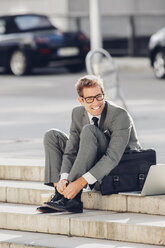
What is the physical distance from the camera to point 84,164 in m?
8.01

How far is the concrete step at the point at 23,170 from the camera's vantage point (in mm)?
9078

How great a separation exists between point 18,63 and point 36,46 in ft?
2.12

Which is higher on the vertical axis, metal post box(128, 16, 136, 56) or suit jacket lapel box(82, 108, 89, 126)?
metal post box(128, 16, 136, 56)

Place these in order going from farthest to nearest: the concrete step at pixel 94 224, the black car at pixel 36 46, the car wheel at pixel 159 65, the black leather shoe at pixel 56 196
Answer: the black car at pixel 36 46 < the car wheel at pixel 159 65 < the black leather shoe at pixel 56 196 < the concrete step at pixel 94 224

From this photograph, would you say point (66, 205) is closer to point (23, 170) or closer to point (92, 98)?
point (92, 98)

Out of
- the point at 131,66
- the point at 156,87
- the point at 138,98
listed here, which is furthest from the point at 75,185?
the point at 131,66

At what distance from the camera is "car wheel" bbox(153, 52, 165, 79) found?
20.0 metres

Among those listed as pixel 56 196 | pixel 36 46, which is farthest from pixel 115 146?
pixel 36 46

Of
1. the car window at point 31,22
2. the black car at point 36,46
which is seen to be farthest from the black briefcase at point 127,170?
the car window at point 31,22

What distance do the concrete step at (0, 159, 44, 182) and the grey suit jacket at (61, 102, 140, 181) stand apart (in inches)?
31.7

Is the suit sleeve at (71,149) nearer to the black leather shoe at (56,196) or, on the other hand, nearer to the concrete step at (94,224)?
the black leather shoe at (56,196)

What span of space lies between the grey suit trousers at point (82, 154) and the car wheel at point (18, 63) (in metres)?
13.5

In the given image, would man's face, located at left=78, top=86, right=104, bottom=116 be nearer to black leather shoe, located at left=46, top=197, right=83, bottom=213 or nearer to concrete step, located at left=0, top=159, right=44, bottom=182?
black leather shoe, located at left=46, top=197, right=83, bottom=213

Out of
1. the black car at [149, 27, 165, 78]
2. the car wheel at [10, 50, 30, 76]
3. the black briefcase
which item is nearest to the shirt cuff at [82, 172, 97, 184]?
the black briefcase
